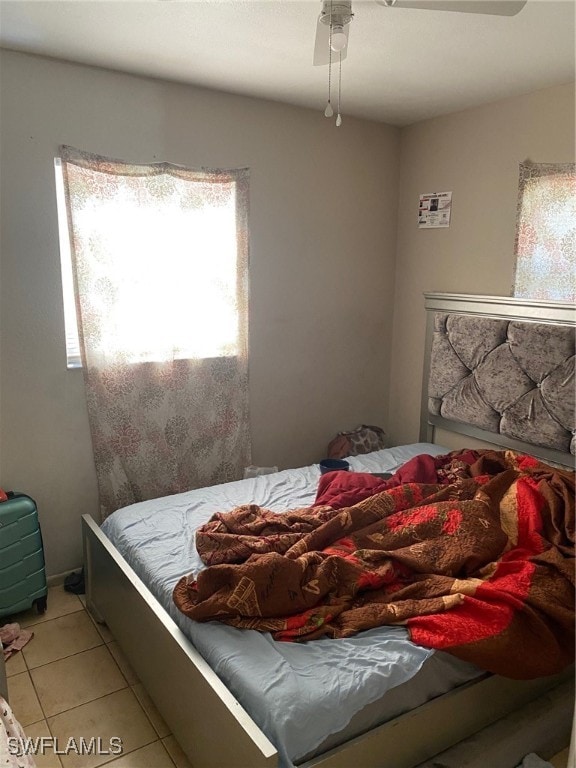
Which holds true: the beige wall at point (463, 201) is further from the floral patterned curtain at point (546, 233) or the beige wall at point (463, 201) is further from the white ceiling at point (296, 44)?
the white ceiling at point (296, 44)

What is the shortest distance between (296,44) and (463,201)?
145 centimetres

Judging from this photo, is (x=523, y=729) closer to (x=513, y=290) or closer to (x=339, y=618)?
(x=339, y=618)

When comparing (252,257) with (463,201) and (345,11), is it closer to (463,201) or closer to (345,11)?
(463,201)

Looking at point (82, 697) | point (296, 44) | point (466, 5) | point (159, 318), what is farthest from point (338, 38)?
point (82, 697)

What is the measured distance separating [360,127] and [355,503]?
2.40m

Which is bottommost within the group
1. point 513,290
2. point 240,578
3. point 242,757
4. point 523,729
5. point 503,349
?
point 523,729

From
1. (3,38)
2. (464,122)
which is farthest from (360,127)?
(3,38)

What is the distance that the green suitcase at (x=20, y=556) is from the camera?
99.7 inches

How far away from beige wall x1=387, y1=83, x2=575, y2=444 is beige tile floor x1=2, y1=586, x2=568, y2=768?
7.58ft

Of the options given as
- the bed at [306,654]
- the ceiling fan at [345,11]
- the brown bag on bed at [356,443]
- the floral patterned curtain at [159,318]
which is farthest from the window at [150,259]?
the ceiling fan at [345,11]

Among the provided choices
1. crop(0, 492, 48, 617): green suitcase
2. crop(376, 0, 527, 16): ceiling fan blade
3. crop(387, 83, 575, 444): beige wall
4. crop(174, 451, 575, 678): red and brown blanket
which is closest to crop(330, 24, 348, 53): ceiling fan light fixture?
crop(376, 0, 527, 16): ceiling fan blade

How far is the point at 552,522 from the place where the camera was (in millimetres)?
2139

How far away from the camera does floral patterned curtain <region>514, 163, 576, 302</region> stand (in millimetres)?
2846

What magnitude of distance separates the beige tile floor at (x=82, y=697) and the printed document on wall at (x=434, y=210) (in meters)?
2.75
